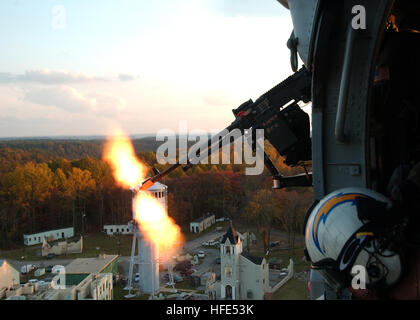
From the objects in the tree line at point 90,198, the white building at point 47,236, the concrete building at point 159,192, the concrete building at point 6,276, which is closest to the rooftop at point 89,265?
the concrete building at point 6,276

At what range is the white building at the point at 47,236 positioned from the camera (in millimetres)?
37500

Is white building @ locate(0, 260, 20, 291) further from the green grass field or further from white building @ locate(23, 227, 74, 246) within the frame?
white building @ locate(23, 227, 74, 246)

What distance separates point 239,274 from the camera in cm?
1989

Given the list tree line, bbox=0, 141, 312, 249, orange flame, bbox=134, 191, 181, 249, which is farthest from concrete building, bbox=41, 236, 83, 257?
orange flame, bbox=134, 191, 181, 249

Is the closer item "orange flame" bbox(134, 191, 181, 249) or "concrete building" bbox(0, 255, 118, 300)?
"concrete building" bbox(0, 255, 118, 300)

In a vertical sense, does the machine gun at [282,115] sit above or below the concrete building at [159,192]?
above

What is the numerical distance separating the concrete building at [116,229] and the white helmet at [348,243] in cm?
3835

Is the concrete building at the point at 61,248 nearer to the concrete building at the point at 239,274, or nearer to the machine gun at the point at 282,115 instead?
the concrete building at the point at 239,274

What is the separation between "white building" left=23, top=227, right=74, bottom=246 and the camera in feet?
123

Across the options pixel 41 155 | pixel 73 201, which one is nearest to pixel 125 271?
pixel 73 201

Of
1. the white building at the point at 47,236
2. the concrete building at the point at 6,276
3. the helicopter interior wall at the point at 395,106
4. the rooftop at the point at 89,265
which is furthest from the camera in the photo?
the white building at the point at 47,236

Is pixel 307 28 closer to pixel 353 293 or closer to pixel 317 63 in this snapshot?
Answer: pixel 317 63

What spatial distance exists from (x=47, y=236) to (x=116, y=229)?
263 inches

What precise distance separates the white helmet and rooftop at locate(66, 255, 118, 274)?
708 inches
